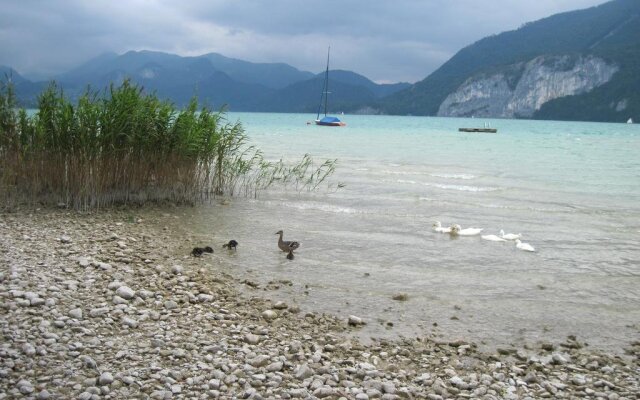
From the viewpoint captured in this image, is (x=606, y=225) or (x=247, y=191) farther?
(x=247, y=191)

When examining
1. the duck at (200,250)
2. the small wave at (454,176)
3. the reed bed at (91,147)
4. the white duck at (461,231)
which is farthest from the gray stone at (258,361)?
the small wave at (454,176)

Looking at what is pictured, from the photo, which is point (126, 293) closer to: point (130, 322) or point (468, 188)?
point (130, 322)

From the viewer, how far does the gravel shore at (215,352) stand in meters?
5.24

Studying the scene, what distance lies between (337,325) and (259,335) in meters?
1.20

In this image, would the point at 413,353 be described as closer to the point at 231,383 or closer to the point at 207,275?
the point at 231,383

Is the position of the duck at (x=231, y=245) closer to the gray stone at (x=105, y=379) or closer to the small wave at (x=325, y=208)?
the small wave at (x=325, y=208)

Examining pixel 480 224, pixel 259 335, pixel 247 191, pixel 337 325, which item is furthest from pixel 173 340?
pixel 247 191

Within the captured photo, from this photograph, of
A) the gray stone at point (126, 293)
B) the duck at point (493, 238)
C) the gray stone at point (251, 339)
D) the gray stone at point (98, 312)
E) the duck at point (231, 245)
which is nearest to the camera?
the gray stone at point (251, 339)

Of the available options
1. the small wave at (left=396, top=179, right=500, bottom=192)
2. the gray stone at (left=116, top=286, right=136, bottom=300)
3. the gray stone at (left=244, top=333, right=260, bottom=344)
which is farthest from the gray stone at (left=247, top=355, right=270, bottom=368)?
the small wave at (left=396, top=179, right=500, bottom=192)

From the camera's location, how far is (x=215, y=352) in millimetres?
5980

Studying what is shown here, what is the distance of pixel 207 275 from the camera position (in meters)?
9.07

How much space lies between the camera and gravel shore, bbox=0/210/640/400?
17.2 ft

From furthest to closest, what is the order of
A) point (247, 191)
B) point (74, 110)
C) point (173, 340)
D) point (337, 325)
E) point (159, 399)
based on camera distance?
point (247, 191) < point (74, 110) < point (337, 325) < point (173, 340) < point (159, 399)

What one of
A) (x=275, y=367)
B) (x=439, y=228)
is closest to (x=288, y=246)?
(x=439, y=228)
